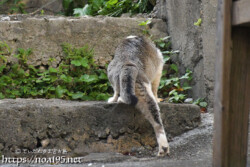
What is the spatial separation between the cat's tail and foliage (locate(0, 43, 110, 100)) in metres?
1.43

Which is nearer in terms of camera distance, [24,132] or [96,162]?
[96,162]

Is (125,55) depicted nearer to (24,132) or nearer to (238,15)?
(24,132)

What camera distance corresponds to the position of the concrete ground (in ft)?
11.8

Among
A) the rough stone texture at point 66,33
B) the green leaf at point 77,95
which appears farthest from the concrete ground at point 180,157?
the rough stone texture at point 66,33

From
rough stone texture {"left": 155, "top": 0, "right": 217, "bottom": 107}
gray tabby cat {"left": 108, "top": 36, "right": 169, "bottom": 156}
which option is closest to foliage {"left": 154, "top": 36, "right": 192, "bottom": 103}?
rough stone texture {"left": 155, "top": 0, "right": 217, "bottom": 107}

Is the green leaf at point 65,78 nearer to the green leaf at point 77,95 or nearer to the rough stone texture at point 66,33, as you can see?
the green leaf at point 77,95

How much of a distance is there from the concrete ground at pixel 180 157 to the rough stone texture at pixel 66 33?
94.8 inches

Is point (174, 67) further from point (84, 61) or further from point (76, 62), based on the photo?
point (76, 62)

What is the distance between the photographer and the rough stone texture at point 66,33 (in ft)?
19.9

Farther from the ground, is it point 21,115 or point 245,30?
point 245,30

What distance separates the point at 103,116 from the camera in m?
4.43

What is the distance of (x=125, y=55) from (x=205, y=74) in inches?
52.8

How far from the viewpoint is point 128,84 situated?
157 inches

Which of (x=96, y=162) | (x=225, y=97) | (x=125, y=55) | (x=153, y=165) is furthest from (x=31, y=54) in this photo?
(x=225, y=97)
